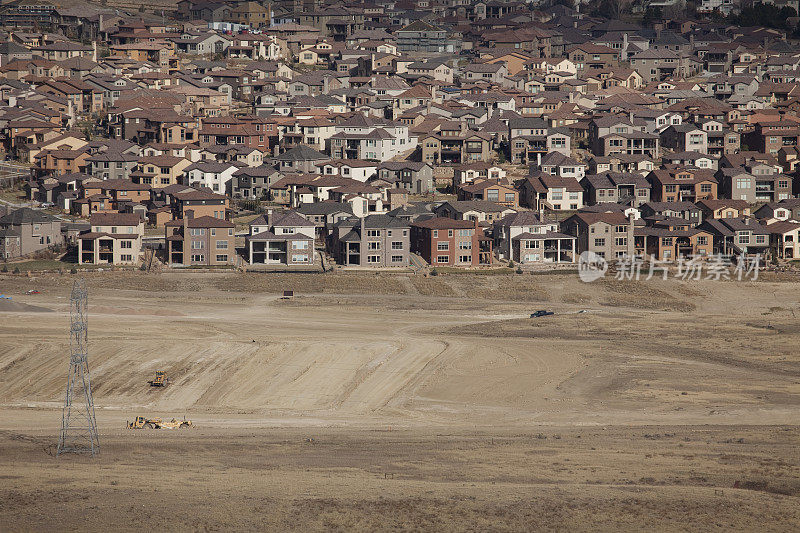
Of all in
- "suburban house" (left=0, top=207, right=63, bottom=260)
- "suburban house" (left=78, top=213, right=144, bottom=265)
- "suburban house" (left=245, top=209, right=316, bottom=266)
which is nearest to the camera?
"suburban house" (left=78, top=213, right=144, bottom=265)

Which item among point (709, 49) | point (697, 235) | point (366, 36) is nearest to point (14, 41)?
point (366, 36)

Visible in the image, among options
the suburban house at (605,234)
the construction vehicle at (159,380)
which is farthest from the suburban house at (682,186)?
the construction vehicle at (159,380)

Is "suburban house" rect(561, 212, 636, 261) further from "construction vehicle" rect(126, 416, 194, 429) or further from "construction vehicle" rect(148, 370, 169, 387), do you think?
"construction vehicle" rect(126, 416, 194, 429)

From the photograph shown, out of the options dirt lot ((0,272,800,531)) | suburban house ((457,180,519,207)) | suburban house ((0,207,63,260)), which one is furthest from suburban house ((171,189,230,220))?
suburban house ((457,180,519,207))

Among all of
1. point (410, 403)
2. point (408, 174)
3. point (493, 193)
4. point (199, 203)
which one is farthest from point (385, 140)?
point (410, 403)

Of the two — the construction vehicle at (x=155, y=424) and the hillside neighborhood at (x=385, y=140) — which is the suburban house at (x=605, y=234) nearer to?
the hillside neighborhood at (x=385, y=140)
